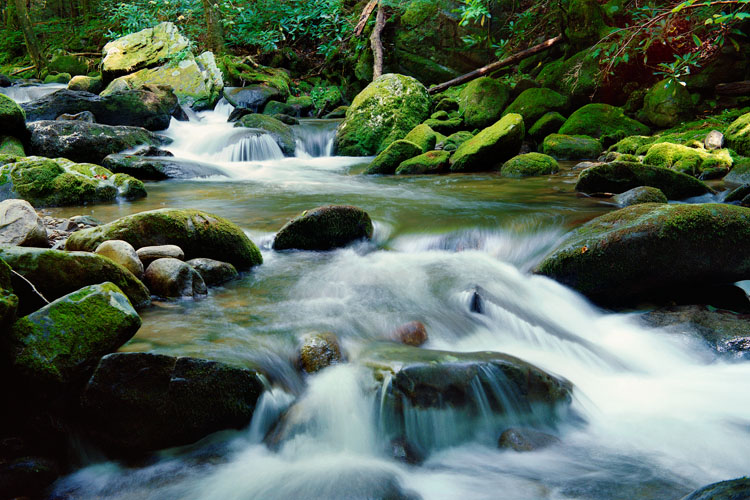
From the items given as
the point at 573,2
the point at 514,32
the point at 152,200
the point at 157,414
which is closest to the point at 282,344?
the point at 157,414

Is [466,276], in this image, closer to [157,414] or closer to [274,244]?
[274,244]

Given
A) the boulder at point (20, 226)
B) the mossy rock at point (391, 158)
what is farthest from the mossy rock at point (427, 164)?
the boulder at point (20, 226)

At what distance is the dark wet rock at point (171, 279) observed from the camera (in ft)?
12.6

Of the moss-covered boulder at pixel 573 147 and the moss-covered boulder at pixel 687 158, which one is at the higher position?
the moss-covered boulder at pixel 573 147

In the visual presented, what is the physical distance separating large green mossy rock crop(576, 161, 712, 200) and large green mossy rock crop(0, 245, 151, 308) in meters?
6.54

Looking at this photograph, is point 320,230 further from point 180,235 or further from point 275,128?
point 275,128

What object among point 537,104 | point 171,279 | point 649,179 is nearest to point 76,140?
point 171,279

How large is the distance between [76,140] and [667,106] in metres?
13.2

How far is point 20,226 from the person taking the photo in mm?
3922

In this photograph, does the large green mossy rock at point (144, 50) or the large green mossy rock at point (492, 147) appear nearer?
the large green mossy rock at point (492, 147)

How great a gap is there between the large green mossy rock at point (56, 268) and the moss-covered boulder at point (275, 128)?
9801 millimetres

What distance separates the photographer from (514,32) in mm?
14945

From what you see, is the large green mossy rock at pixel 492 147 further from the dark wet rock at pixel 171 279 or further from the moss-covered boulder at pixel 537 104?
the dark wet rock at pixel 171 279

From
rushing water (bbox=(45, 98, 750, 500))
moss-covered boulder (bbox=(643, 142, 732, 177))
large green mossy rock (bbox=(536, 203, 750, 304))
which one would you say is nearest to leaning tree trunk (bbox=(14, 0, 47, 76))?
rushing water (bbox=(45, 98, 750, 500))
